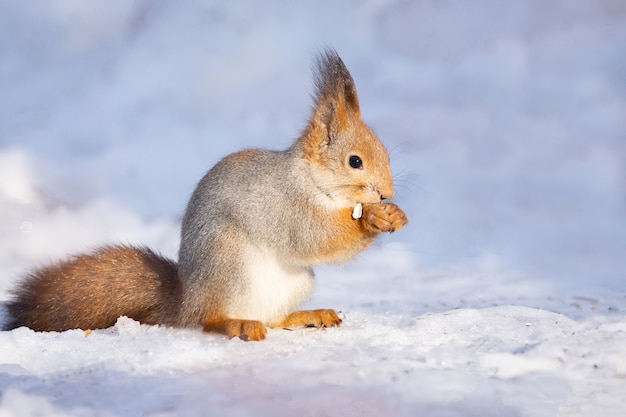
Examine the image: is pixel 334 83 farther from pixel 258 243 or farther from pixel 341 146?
pixel 258 243

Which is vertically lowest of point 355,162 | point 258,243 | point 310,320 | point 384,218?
point 310,320

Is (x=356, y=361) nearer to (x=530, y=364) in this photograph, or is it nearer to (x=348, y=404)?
(x=348, y=404)

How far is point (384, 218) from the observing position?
337 centimetres

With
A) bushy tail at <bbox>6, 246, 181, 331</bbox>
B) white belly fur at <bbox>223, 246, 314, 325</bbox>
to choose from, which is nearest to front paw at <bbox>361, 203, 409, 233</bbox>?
white belly fur at <bbox>223, 246, 314, 325</bbox>

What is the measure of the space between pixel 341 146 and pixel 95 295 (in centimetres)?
144

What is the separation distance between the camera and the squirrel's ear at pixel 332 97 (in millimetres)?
3623

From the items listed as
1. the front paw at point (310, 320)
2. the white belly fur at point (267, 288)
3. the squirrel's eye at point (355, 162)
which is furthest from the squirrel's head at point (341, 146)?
the front paw at point (310, 320)

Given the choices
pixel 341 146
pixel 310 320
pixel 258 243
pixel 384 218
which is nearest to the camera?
pixel 384 218

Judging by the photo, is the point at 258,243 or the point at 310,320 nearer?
the point at 258,243

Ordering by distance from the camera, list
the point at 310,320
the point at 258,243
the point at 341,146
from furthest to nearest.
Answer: the point at 310,320
the point at 341,146
the point at 258,243

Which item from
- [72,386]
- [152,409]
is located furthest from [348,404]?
[72,386]

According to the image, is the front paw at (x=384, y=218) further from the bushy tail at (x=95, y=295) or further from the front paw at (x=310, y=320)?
the bushy tail at (x=95, y=295)

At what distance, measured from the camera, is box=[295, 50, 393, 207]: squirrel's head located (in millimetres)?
3512

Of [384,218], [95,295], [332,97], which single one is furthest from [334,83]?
[95,295]
